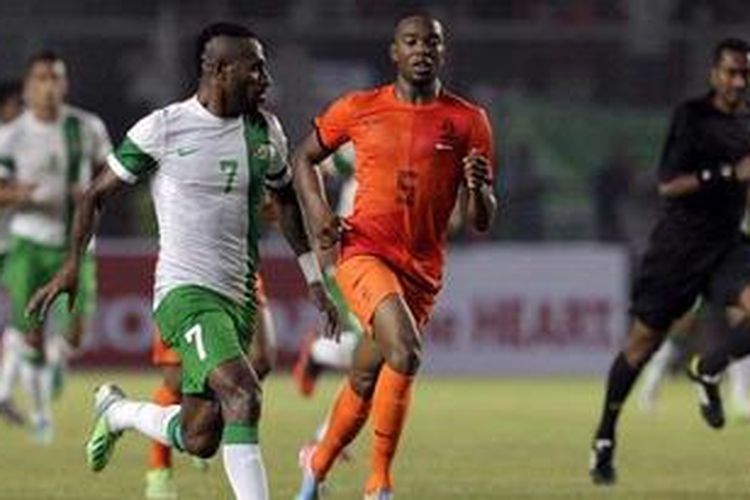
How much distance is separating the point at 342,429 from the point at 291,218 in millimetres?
1147

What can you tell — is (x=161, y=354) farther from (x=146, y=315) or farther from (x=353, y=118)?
(x=146, y=315)

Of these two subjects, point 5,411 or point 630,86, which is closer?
point 5,411

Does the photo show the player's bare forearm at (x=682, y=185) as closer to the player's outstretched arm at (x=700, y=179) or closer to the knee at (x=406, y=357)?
the player's outstretched arm at (x=700, y=179)

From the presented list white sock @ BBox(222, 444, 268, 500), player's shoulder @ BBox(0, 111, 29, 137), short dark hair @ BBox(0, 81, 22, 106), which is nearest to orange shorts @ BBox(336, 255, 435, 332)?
white sock @ BBox(222, 444, 268, 500)

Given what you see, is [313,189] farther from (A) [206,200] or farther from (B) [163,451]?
(B) [163,451]

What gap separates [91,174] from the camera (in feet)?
62.8

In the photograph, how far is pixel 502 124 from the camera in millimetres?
28078

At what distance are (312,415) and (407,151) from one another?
336 inches

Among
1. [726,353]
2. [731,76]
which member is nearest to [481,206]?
[731,76]

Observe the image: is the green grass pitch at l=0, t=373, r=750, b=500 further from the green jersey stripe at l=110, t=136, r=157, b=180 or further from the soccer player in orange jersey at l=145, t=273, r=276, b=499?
the green jersey stripe at l=110, t=136, r=157, b=180

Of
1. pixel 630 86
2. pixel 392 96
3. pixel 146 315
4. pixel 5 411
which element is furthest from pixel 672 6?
pixel 392 96

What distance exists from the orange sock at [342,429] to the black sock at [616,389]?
2813 mm

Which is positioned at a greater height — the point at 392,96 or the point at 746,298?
the point at 392,96

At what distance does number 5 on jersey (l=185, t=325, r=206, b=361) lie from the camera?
11.2 meters
